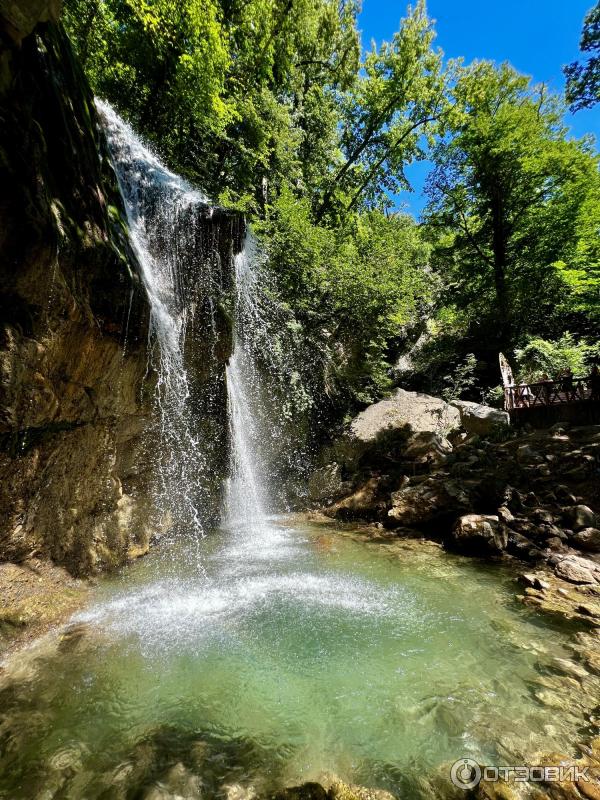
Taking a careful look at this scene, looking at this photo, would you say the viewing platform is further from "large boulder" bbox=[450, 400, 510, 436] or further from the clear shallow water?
the clear shallow water

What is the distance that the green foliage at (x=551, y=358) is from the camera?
619 inches

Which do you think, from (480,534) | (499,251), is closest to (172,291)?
(480,534)

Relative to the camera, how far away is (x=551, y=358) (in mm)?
16109

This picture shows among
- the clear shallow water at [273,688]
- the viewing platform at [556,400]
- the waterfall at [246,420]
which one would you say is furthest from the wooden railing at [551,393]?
the waterfall at [246,420]

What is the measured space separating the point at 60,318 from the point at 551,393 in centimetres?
1544

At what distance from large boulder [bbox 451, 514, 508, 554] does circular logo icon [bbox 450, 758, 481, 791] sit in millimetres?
5094

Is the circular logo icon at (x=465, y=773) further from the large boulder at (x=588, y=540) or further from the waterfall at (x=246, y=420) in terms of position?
the waterfall at (x=246, y=420)

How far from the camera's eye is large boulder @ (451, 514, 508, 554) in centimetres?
711

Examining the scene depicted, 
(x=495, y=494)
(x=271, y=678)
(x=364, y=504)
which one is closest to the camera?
(x=271, y=678)

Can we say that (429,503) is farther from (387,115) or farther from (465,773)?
(387,115)

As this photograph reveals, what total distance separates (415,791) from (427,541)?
6.14m

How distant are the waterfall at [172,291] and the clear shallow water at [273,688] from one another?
10.9 ft

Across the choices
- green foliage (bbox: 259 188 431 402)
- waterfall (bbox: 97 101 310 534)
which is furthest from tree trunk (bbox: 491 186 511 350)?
waterfall (bbox: 97 101 310 534)

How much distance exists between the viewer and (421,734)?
291cm
